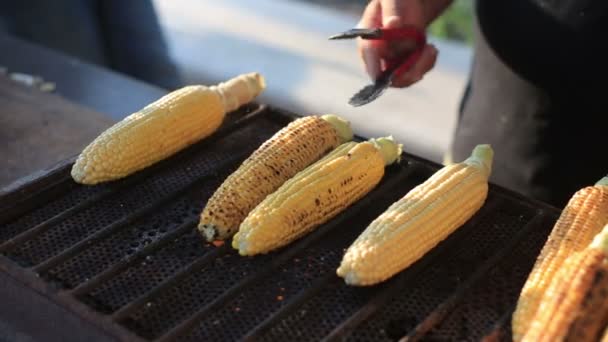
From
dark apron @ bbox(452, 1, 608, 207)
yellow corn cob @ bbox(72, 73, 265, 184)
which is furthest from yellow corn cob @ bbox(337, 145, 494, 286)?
dark apron @ bbox(452, 1, 608, 207)

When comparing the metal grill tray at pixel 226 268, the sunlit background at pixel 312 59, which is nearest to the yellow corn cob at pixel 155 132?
the metal grill tray at pixel 226 268

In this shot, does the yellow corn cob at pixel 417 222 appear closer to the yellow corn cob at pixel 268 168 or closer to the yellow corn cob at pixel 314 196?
the yellow corn cob at pixel 314 196

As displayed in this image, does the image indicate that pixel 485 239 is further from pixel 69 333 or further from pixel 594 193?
pixel 69 333

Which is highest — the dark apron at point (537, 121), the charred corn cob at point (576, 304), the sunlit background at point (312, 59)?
the charred corn cob at point (576, 304)

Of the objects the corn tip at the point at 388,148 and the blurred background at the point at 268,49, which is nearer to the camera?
the corn tip at the point at 388,148

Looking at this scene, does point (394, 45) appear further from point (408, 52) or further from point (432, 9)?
point (432, 9)

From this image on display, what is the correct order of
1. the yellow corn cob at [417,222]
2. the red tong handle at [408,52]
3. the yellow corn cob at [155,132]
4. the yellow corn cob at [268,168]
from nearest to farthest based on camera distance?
1. the yellow corn cob at [417,222]
2. the yellow corn cob at [268,168]
3. the yellow corn cob at [155,132]
4. the red tong handle at [408,52]

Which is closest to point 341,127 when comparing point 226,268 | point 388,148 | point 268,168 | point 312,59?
point 388,148

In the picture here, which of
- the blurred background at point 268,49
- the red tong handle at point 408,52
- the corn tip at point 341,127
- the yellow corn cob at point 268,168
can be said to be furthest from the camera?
the blurred background at point 268,49
